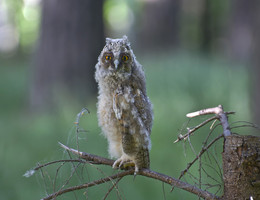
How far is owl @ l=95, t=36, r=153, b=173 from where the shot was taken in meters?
2.01

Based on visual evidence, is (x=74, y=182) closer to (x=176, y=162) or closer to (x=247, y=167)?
(x=176, y=162)

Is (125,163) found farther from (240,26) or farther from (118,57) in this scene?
(240,26)

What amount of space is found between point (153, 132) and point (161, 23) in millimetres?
7336

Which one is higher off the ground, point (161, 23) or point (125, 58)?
point (161, 23)

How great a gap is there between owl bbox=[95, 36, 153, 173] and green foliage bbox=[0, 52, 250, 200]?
1103mm

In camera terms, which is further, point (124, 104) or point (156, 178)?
point (124, 104)

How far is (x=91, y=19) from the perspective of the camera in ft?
21.4

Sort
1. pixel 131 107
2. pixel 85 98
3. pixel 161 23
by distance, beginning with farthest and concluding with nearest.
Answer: pixel 161 23, pixel 85 98, pixel 131 107

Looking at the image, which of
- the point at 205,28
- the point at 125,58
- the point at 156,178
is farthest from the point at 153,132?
the point at 205,28

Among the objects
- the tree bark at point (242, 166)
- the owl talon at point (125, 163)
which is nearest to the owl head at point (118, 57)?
the owl talon at point (125, 163)

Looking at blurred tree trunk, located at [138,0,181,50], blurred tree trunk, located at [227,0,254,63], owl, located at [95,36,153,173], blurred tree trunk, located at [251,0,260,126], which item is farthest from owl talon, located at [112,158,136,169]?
blurred tree trunk, located at [227,0,254,63]

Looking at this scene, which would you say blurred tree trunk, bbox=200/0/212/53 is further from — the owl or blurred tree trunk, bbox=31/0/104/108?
the owl

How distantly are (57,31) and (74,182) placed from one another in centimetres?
328

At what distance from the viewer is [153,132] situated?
4.97 meters
